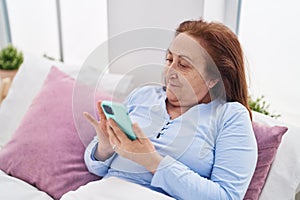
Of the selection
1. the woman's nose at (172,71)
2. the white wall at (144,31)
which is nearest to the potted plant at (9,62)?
the white wall at (144,31)

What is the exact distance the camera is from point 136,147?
3.22 ft

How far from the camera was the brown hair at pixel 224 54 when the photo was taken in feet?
3.41

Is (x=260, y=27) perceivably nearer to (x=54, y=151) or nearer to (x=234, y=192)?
(x=234, y=192)

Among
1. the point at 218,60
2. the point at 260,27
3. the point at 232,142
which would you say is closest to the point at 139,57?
the point at 218,60

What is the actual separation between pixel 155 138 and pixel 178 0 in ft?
2.13

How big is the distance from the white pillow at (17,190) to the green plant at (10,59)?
96 cm

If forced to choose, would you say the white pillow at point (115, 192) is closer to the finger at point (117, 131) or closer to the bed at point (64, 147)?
the bed at point (64, 147)

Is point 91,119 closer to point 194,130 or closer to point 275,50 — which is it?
point 194,130

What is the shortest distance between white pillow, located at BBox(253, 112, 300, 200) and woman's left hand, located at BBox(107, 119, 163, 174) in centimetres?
35

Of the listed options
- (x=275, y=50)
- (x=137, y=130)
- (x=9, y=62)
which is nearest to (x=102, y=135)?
(x=137, y=130)

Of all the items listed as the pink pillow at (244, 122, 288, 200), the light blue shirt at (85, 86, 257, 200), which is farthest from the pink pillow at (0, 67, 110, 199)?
the pink pillow at (244, 122, 288, 200)

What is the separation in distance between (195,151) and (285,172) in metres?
0.29

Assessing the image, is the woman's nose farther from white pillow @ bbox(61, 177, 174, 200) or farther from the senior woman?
white pillow @ bbox(61, 177, 174, 200)

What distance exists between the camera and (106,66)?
3.76ft
